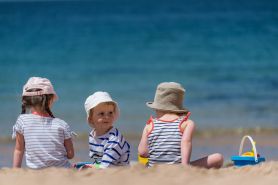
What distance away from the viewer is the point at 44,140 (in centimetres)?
508

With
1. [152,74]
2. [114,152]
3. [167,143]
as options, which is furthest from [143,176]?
[152,74]

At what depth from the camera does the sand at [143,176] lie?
3.23 m

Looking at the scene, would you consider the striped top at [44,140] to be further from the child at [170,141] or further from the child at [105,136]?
the child at [170,141]

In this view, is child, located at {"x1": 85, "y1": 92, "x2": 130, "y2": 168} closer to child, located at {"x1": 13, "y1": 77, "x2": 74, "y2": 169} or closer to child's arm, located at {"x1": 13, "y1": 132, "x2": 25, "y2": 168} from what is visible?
child, located at {"x1": 13, "y1": 77, "x2": 74, "y2": 169}

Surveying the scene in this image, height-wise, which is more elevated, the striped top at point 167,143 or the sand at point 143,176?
the striped top at point 167,143

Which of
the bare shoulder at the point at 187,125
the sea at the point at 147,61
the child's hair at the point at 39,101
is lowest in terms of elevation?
the bare shoulder at the point at 187,125

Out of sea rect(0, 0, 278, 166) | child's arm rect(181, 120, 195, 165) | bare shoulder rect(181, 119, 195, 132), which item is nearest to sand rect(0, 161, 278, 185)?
child's arm rect(181, 120, 195, 165)

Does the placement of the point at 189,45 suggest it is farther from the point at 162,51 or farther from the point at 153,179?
the point at 153,179

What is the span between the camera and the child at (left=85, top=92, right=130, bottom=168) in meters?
5.07

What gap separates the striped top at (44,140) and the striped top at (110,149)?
0.62 feet

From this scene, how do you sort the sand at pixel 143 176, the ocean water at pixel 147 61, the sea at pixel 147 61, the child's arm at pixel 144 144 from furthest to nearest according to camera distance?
the ocean water at pixel 147 61 < the sea at pixel 147 61 < the child's arm at pixel 144 144 < the sand at pixel 143 176

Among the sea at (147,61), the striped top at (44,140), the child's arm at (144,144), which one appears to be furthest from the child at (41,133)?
the sea at (147,61)

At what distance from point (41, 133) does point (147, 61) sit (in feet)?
51.5

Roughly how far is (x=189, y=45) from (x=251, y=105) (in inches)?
458
